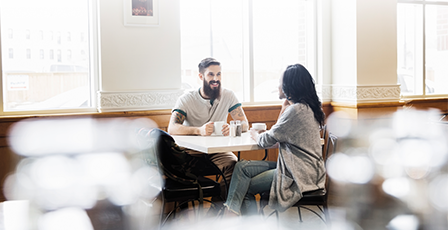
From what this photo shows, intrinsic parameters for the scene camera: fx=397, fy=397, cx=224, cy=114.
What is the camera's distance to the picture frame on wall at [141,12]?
392 cm

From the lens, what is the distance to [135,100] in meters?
3.99

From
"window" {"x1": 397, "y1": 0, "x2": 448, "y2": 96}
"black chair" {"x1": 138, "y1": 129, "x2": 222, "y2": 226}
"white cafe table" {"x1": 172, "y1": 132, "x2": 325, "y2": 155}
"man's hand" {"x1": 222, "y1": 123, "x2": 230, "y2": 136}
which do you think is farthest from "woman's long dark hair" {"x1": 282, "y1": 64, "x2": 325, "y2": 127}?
"window" {"x1": 397, "y1": 0, "x2": 448, "y2": 96}

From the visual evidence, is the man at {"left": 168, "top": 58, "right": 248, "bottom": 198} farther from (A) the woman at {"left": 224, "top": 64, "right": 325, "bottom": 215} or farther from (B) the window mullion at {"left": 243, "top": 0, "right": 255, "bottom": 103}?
(B) the window mullion at {"left": 243, "top": 0, "right": 255, "bottom": 103}

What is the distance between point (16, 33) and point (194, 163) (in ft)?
7.61

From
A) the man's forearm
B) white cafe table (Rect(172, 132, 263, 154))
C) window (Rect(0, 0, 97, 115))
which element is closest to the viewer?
white cafe table (Rect(172, 132, 263, 154))

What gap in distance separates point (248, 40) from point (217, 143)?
218cm

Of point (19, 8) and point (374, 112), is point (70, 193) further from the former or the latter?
point (374, 112)

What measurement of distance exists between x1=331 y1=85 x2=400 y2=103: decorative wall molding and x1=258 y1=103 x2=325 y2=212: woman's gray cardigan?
7.31 ft

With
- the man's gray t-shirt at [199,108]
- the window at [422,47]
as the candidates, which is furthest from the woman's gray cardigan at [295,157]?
the window at [422,47]

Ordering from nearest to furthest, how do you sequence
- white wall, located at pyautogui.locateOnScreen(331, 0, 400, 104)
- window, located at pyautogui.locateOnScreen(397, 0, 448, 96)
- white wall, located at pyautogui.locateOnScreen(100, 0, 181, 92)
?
1. white wall, located at pyautogui.locateOnScreen(100, 0, 181, 92)
2. white wall, located at pyautogui.locateOnScreen(331, 0, 400, 104)
3. window, located at pyautogui.locateOnScreen(397, 0, 448, 96)

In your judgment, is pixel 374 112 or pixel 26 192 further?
pixel 374 112

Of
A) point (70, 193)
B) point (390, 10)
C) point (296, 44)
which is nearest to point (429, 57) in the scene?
point (390, 10)

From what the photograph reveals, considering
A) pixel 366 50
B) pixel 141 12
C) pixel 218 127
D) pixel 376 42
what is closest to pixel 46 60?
pixel 141 12

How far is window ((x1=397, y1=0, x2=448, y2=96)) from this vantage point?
5164 mm
